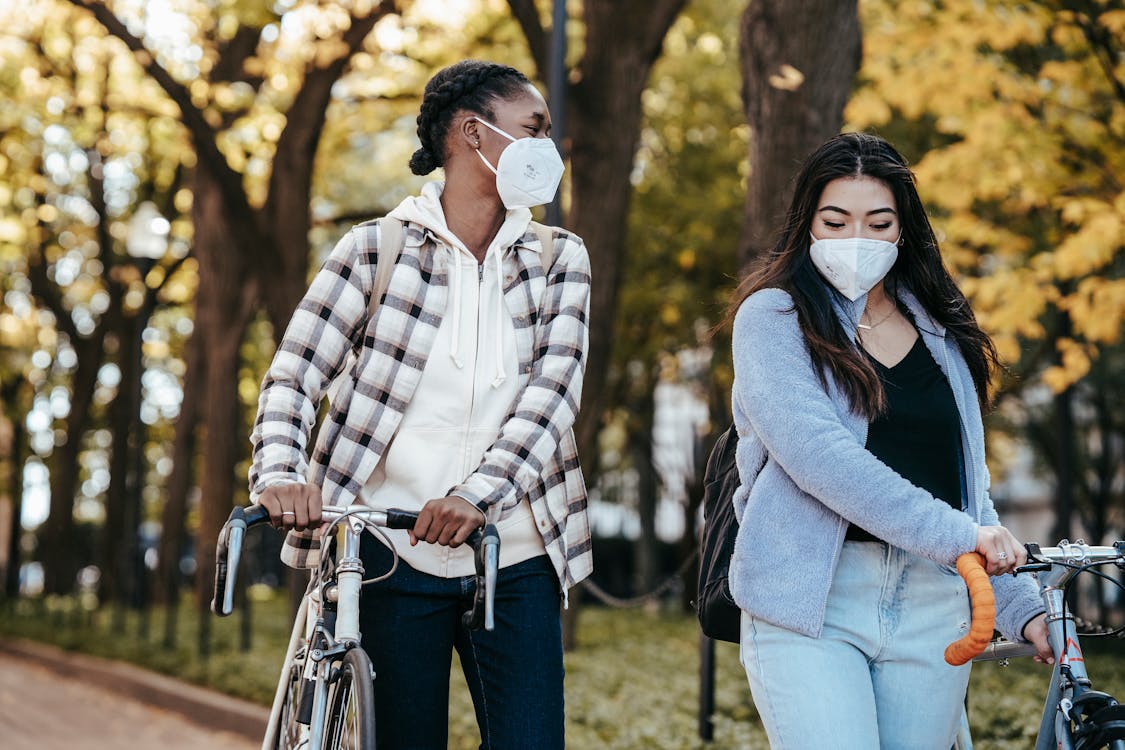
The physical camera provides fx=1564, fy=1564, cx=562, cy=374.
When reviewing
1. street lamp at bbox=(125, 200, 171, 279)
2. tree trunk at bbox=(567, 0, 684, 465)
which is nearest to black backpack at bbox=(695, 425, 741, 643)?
tree trunk at bbox=(567, 0, 684, 465)

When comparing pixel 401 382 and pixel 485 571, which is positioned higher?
pixel 401 382

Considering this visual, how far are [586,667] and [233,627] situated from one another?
566cm

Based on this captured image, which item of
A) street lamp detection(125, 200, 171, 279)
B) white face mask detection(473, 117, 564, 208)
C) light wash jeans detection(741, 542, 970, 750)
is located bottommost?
light wash jeans detection(741, 542, 970, 750)

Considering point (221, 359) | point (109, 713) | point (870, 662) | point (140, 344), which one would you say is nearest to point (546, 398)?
point (870, 662)

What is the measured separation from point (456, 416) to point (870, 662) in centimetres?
103

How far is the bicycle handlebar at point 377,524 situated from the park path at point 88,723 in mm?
6804

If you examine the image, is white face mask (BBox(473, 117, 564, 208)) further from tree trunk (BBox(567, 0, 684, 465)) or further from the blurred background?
tree trunk (BBox(567, 0, 684, 465))

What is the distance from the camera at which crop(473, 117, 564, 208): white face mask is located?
356 cm

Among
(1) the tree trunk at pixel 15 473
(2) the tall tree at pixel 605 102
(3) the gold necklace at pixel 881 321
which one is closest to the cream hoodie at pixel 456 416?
(3) the gold necklace at pixel 881 321

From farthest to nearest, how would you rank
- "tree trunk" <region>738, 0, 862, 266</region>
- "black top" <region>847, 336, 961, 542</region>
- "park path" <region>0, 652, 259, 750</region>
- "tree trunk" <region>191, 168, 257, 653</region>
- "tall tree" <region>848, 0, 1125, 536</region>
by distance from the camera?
"tree trunk" <region>191, 168, 257, 653</region>
"tall tree" <region>848, 0, 1125, 536</region>
"park path" <region>0, 652, 259, 750</region>
"tree trunk" <region>738, 0, 862, 266</region>
"black top" <region>847, 336, 961, 542</region>

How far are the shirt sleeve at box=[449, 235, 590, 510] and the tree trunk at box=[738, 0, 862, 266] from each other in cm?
394

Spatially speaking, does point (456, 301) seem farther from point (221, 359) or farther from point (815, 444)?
point (221, 359)

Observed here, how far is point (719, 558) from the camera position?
331 cm

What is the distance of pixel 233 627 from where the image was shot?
613 inches
